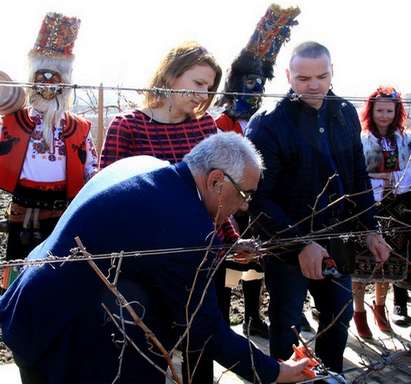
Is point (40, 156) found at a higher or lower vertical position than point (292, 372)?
higher

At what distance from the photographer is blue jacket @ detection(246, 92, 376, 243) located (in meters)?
2.57

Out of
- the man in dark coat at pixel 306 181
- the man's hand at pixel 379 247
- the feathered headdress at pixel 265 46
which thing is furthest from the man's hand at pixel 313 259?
the feathered headdress at pixel 265 46

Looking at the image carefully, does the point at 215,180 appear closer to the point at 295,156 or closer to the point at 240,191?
the point at 240,191

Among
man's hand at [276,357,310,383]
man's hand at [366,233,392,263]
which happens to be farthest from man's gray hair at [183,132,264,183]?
man's hand at [366,233,392,263]

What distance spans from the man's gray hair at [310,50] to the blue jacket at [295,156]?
206 millimetres

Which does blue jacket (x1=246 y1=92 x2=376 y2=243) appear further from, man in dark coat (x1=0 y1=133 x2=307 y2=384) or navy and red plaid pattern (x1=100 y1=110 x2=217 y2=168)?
man in dark coat (x1=0 y1=133 x2=307 y2=384)

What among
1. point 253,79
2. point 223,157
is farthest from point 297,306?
point 253,79

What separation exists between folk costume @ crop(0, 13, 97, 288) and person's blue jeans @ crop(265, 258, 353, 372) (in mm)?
1297

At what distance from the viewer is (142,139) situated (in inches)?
107

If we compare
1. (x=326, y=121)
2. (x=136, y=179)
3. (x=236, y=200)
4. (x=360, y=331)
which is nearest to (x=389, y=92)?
(x=326, y=121)

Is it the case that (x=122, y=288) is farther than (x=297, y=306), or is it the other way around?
(x=297, y=306)

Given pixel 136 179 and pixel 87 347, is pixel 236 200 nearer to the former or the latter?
pixel 136 179

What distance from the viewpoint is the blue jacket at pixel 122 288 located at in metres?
1.79

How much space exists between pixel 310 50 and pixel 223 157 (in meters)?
0.98
